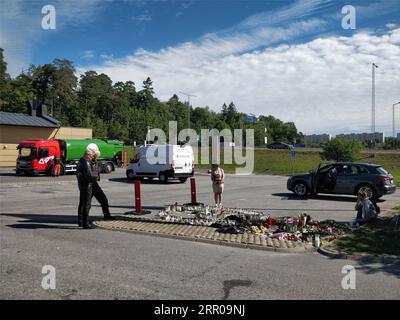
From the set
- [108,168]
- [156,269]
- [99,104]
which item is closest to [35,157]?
[108,168]

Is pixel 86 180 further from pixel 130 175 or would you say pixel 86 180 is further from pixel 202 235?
pixel 130 175

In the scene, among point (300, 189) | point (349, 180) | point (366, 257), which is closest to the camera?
point (366, 257)

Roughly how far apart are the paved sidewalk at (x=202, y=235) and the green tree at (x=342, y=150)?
101 feet

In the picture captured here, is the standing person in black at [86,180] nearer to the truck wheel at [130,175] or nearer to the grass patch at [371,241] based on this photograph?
the grass patch at [371,241]

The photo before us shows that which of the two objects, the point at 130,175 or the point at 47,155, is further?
the point at 47,155

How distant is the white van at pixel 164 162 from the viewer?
24.6 metres

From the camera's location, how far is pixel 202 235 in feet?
30.5

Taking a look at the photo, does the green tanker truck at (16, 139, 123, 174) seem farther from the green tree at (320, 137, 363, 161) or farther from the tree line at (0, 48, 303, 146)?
the tree line at (0, 48, 303, 146)

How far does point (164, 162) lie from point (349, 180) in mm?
11106

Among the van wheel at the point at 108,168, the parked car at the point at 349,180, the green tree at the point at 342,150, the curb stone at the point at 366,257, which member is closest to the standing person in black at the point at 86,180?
the curb stone at the point at 366,257

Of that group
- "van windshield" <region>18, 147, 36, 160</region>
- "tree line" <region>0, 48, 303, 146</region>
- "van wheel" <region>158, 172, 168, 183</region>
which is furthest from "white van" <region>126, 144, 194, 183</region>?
"tree line" <region>0, 48, 303, 146</region>

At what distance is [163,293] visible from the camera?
5.53 metres

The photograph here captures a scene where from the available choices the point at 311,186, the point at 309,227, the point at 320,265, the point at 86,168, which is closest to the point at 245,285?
the point at 320,265

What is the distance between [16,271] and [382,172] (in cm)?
1512
